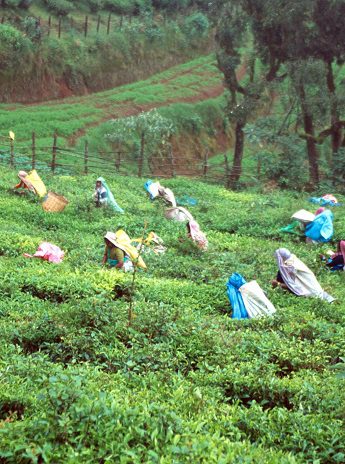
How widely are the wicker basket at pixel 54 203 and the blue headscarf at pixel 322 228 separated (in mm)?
6055

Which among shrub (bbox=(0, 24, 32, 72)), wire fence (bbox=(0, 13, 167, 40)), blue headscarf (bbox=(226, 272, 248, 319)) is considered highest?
wire fence (bbox=(0, 13, 167, 40))

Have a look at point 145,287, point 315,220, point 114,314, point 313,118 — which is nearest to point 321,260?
point 315,220

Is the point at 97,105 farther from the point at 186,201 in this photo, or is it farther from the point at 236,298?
the point at 236,298

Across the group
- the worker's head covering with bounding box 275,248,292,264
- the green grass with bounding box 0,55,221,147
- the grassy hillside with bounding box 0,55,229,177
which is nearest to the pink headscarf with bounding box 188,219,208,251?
the worker's head covering with bounding box 275,248,292,264

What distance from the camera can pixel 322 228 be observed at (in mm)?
14172

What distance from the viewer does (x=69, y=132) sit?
101 feet

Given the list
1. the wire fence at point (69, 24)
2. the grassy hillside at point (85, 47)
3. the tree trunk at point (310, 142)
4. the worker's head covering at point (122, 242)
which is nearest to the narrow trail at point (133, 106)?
the grassy hillside at point (85, 47)

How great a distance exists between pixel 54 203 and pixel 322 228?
6.43 metres

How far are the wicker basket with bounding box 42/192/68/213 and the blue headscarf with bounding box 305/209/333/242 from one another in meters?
6.06

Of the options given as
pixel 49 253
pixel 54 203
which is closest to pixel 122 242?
pixel 49 253

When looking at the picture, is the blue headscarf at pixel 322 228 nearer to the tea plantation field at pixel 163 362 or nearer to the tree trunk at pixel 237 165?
the tea plantation field at pixel 163 362

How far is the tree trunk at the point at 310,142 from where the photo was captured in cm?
2392

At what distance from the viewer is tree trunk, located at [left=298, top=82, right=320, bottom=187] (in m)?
23.9

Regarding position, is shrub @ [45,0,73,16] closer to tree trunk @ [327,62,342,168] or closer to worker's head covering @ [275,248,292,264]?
tree trunk @ [327,62,342,168]
